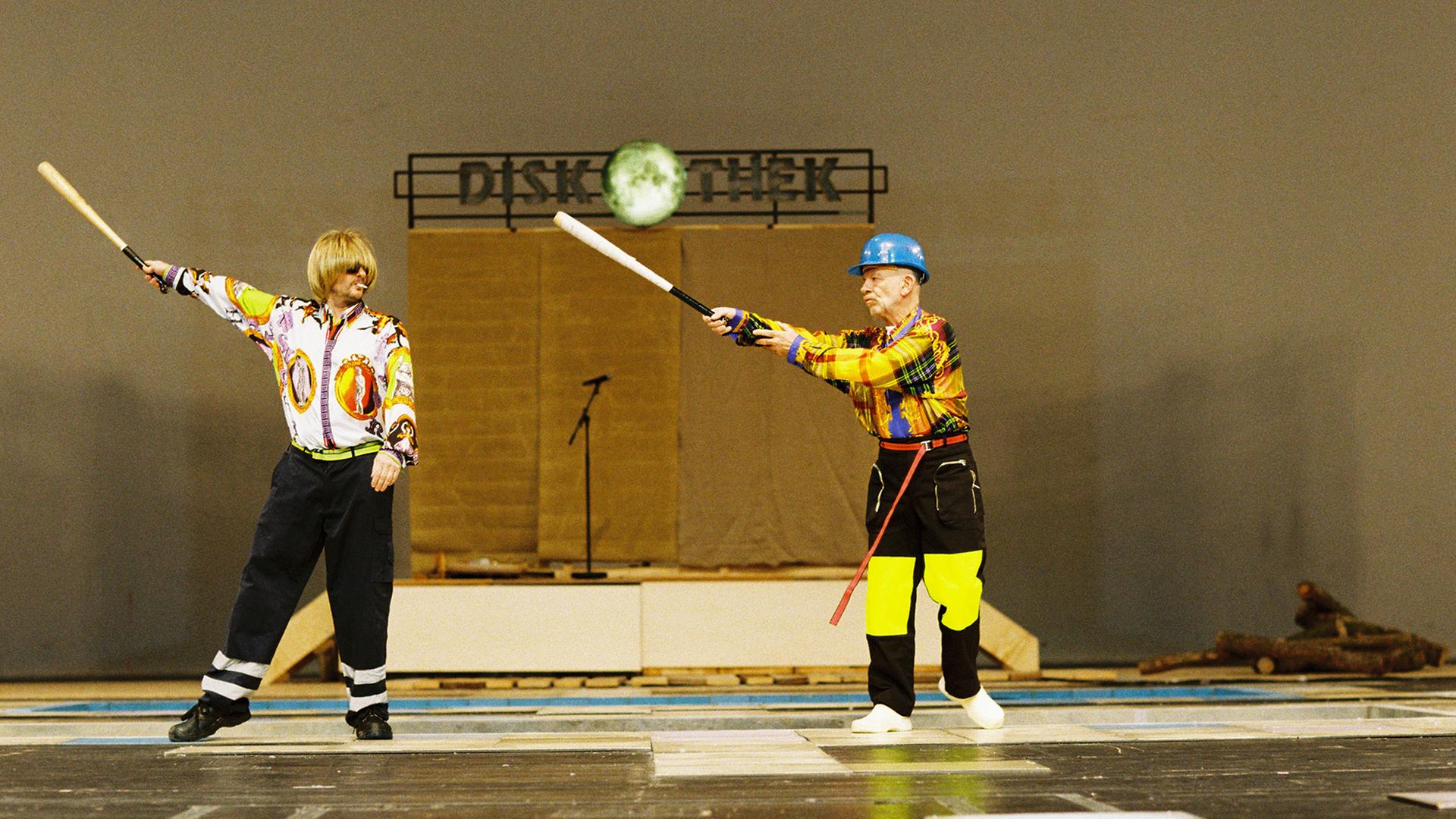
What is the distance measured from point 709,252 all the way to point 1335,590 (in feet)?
14.5

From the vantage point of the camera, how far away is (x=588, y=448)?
6.43 metres

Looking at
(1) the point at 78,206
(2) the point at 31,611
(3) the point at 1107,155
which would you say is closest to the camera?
(1) the point at 78,206

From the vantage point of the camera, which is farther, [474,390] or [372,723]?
[474,390]

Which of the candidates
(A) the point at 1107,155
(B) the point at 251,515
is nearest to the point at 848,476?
(A) the point at 1107,155

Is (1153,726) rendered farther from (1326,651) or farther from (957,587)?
(1326,651)

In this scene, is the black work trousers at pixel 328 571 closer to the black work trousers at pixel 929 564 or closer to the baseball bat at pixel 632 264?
the baseball bat at pixel 632 264

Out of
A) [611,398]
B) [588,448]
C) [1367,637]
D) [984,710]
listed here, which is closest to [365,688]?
[984,710]

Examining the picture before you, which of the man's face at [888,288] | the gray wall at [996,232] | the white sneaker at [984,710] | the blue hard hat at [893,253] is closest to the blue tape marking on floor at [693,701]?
the white sneaker at [984,710]

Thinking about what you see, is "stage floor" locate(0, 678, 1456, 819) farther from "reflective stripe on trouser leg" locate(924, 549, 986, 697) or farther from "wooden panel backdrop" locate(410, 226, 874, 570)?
"wooden panel backdrop" locate(410, 226, 874, 570)

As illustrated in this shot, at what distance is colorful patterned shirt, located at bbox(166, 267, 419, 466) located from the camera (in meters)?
3.42

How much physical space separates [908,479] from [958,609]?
1.25ft

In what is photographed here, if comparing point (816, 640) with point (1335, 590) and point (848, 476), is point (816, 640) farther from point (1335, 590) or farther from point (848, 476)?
point (1335, 590)

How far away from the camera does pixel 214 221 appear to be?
26.1 feet

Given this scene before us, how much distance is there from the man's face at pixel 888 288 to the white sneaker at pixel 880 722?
1089 mm
